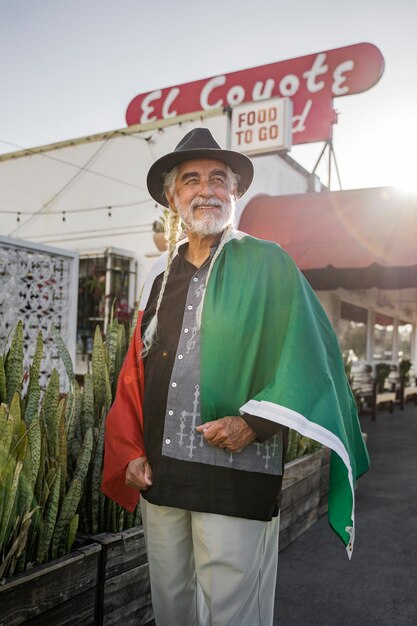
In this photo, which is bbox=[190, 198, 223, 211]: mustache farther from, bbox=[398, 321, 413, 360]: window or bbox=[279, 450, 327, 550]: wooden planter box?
bbox=[398, 321, 413, 360]: window

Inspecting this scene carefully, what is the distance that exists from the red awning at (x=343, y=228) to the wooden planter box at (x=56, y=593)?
5.93 meters

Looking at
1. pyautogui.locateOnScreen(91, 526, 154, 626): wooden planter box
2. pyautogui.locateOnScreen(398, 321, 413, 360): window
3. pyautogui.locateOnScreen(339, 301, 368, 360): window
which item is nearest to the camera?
pyautogui.locateOnScreen(91, 526, 154, 626): wooden planter box

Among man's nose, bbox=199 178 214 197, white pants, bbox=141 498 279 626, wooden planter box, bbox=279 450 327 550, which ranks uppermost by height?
man's nose, bbox=199 178 214 197

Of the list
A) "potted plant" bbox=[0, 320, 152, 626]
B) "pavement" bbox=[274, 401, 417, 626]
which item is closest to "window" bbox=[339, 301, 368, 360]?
"pavement" bbox=[274, 401, 417, 626]

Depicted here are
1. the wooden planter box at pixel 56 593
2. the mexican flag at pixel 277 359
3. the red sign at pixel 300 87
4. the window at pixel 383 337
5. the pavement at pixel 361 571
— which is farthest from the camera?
the window at pixel 383 337

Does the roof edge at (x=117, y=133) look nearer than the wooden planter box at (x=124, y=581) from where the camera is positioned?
No

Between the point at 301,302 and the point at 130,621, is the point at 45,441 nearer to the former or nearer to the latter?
the point at 130,621

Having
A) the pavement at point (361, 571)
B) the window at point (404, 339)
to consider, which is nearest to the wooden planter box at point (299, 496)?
the pavement at point (361, 571)

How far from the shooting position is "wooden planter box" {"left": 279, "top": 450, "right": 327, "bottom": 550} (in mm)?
3299

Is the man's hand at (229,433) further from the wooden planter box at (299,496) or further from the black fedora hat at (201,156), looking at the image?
the wooden planter box at (299,496)

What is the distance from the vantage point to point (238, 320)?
5.47ft

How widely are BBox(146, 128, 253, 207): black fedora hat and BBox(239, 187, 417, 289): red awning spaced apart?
214 inches

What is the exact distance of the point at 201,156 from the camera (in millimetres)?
1897

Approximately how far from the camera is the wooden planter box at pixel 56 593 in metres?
1.71
